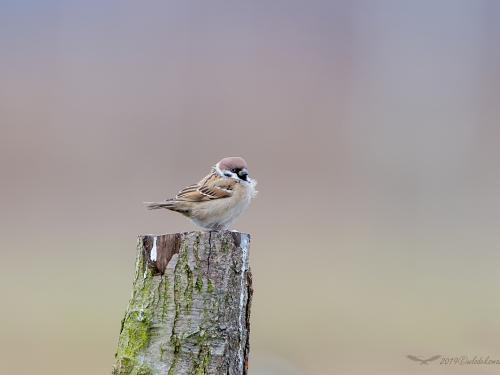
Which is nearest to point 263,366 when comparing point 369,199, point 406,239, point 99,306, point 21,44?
point 99,306

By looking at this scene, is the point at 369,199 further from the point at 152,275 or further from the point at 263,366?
the point at 152,275

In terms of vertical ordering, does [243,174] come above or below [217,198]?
above

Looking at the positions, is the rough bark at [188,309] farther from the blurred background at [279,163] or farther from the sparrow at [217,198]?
the blurred background at [279,163]

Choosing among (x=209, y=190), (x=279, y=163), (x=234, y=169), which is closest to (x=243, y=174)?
(x=234, y=169)

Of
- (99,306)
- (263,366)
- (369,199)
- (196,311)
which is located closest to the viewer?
(196,311)

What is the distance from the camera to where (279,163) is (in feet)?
43.2

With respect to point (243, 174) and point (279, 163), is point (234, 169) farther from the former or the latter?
point (279, 163)

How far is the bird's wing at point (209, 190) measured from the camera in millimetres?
5109

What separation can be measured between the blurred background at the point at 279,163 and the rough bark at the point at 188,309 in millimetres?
3081

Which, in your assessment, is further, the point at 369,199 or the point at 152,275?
the point at 369,199

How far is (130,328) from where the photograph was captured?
3066mm

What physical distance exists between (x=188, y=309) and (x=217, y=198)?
2187mm

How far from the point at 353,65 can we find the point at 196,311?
47.0 feet

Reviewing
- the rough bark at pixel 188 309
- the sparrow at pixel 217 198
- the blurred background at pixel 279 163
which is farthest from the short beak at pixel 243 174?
the rough bark at pixel 188 309
